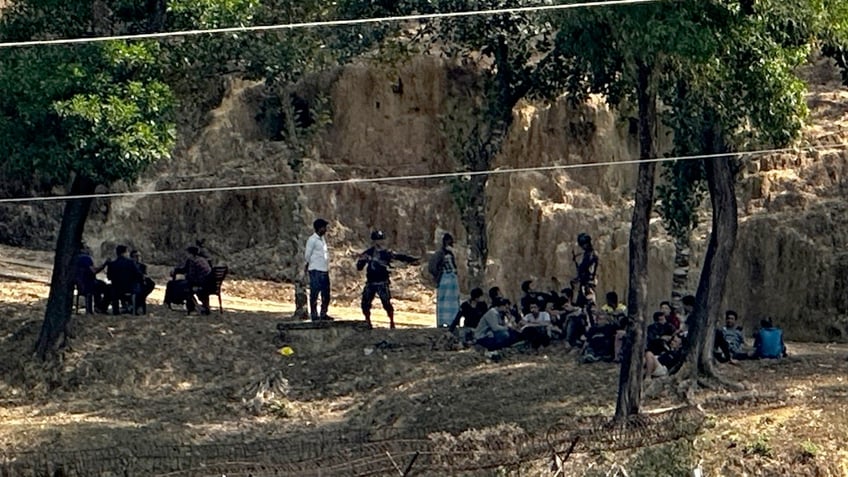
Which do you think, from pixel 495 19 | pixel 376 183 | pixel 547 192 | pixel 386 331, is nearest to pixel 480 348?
pixel 386 331

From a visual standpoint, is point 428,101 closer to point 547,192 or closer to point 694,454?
point 547,192

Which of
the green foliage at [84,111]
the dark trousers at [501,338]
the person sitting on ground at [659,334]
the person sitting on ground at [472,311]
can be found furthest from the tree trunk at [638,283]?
the green foliage at [84,111]

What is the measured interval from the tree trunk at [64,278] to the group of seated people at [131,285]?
682 millimetres

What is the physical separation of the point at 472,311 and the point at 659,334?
3.16 m

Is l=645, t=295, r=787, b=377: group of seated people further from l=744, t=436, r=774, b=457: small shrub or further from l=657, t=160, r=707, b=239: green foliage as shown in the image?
l=744, t=436, r=774, b=457: small shrub

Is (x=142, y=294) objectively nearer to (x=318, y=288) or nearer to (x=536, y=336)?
(x=318, y=288)

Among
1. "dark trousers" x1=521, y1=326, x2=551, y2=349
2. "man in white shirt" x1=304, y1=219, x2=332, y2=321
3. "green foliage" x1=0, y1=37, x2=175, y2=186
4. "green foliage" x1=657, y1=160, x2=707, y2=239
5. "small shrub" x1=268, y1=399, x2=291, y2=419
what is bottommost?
"small shrub" x1=268, y1=399, x2=291, y2=419

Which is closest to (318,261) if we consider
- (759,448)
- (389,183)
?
(759,448)

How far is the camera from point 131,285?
26797 millimetres

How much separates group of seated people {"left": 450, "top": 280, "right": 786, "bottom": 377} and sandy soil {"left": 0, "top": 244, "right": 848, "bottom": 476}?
0.75 feet

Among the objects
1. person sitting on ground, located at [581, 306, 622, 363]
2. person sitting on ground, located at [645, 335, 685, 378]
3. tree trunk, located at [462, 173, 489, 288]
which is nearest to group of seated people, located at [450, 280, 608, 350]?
person sitting on ground, located at [581, 306, 622, 363]

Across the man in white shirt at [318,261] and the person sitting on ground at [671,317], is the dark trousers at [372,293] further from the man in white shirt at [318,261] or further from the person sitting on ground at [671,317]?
the person sitting on ground at [671,317]

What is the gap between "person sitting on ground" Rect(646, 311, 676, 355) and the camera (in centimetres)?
2261

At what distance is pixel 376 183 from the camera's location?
35.9 metres
